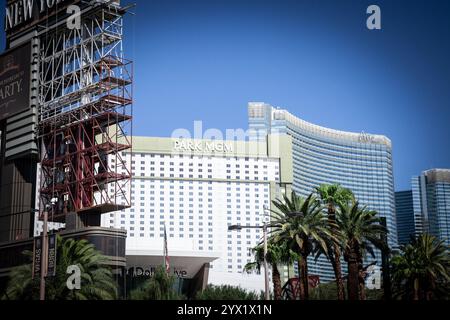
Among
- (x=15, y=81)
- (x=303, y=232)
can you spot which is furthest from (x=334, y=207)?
(x=15, y=81)

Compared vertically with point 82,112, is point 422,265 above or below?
below

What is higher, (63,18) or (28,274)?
(63,18)

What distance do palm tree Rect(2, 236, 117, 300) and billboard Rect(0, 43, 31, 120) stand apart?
36.0 meters

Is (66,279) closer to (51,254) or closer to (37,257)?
(37,257)

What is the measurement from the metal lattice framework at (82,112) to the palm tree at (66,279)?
1066 inches

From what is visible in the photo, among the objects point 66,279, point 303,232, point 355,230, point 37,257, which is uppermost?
point 355,230

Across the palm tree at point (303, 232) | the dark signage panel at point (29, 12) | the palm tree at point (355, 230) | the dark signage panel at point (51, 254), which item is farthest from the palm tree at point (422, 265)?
the dark signage panel at point (29, 12)

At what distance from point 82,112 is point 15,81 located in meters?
9.53

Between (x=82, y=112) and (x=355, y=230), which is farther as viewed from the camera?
(x=82, y=112)

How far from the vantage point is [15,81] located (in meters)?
90.1

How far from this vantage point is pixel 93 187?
86375 mm

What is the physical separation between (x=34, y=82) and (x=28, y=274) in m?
38.5
